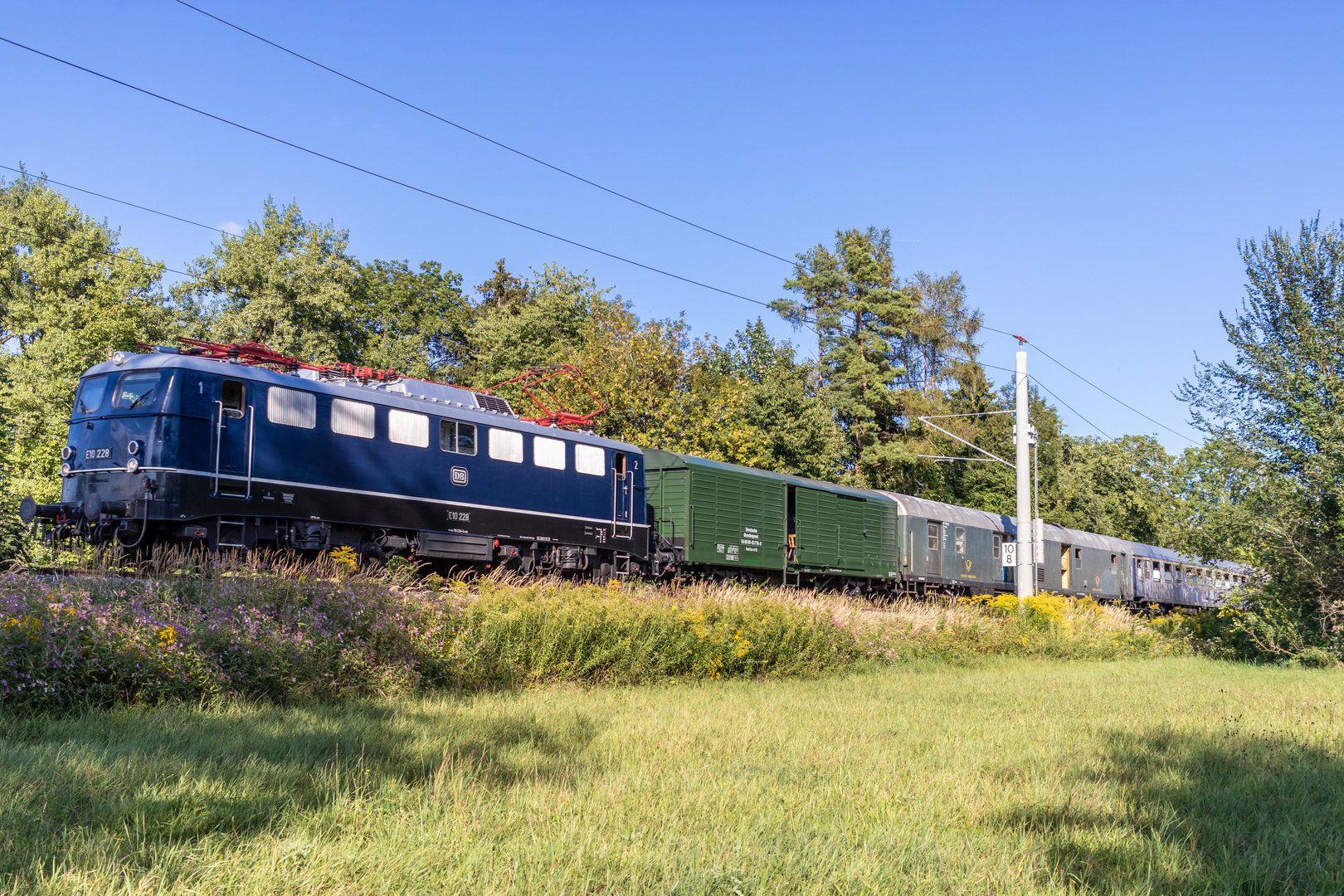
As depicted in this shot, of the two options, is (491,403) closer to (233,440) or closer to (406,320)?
(233,440)

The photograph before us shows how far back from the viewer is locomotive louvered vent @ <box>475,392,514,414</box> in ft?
66.0

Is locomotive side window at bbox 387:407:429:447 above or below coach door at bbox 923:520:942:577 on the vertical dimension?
above

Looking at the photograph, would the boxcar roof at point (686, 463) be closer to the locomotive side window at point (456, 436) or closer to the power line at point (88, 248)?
the locomotive side window at point (456, 436)

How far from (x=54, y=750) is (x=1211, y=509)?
19.2 m

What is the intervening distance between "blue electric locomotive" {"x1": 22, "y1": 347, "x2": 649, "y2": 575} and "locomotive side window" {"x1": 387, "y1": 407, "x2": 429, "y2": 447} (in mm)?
25

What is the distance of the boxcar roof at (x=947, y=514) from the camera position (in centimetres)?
3005

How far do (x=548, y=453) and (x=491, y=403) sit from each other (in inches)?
66.2

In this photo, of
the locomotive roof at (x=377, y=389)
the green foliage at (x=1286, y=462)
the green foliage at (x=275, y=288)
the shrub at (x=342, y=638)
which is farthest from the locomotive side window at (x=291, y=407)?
the green foliage at (x=275, y=288)

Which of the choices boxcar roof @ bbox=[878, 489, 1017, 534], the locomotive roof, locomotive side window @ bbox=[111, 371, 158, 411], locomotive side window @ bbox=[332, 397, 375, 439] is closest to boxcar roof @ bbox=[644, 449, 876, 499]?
the locomotive roof

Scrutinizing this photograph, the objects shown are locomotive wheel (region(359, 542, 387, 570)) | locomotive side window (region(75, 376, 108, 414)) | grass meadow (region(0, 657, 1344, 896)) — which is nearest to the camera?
grass meadow (region(0, 657, 1344, 896))

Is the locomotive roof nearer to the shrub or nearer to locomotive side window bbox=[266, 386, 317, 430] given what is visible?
locomotive side window bbox=[266, 386, 317, 430]

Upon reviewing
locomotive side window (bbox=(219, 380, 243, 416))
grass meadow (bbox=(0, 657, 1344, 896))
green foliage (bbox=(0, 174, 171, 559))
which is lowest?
grass meadow (bbox=(0, 657, 1344, 896))

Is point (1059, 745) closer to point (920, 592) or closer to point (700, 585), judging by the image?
point (700, 585)

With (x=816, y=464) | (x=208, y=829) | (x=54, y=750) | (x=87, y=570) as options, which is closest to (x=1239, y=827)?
(x=208, y=829)
